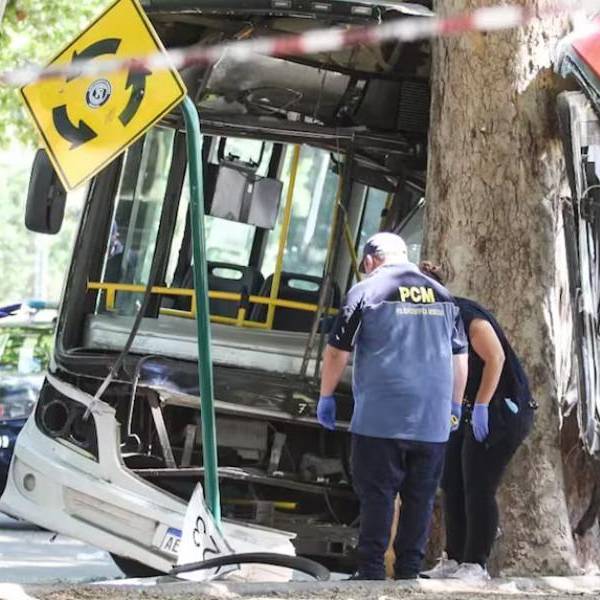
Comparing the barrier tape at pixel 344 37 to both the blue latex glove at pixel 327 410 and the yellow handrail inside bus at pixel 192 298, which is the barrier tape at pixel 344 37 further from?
the blue latex glove at pixel 327 410

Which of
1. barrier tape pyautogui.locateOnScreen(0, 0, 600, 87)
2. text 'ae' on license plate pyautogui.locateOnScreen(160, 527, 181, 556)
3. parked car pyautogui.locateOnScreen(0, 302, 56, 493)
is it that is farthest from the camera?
parked car pyautogui.locateOnScreen(0, 302, 56, 493)

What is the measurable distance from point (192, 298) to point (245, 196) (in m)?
0.74

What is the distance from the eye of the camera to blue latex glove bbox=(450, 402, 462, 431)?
7688 millimetres

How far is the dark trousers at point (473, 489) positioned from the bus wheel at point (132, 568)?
1.98m

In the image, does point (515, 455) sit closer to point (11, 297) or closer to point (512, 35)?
point (512, 35)

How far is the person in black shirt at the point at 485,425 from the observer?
24.9 feet

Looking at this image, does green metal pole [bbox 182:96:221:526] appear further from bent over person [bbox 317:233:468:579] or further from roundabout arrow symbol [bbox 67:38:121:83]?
bent over person [bbox 317:233:468:579]

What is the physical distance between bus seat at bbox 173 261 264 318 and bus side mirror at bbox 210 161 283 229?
36cm

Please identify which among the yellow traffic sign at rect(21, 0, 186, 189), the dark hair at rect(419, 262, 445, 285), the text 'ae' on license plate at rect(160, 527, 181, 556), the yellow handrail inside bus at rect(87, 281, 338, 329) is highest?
the yellow traffic sign at rect(21, 0, 186, 189)

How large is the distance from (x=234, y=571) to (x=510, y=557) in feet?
4.97

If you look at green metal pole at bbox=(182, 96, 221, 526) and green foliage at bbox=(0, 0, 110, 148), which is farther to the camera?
green foliage at bbox=(0, 0, 110, 148)

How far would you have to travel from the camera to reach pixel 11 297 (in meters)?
55.0

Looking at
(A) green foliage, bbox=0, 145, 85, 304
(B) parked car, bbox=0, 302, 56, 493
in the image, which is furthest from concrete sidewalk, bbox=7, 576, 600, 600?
(A) green foliage, bbox=0, 145, 85, 304

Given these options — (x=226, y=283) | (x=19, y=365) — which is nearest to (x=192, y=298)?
(x=226, y=283)
